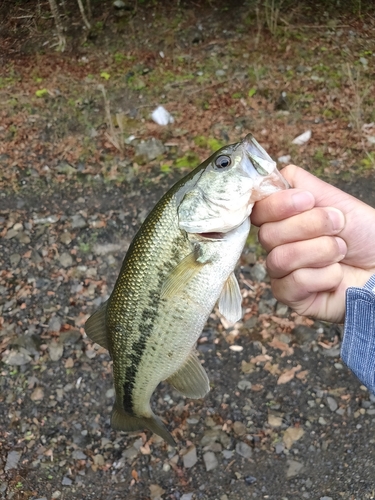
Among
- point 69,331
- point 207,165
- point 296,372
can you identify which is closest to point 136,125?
point 69,331

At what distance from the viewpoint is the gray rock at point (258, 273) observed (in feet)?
14.7

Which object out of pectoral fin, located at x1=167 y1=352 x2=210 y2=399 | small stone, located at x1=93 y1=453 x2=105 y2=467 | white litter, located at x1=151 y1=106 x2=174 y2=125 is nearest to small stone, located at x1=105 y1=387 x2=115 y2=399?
small stone, located at x1=93 y1=453 x2=105 y2=467

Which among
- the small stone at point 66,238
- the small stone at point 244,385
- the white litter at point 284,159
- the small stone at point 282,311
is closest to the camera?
the small stone at point 244,385

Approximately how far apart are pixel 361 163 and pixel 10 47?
5.06 meters

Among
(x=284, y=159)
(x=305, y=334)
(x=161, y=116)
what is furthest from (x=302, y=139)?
(x=305, y=334)

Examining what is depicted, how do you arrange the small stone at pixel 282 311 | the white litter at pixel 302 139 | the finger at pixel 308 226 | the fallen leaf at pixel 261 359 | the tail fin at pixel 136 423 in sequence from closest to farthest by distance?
the finger at pixel 308 226
the tail fin at pixel 136 423
the fallen leaf at pixel 261 359
the small stone at pixel 282 311
the white litter at pixel 302 139

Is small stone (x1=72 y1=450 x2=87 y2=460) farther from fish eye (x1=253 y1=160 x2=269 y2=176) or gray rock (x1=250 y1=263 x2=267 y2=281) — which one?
fish eye (x1=253 y1=160 x2=269 y2=176)

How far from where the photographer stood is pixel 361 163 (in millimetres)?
5129

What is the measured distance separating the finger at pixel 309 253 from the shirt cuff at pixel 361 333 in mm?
190

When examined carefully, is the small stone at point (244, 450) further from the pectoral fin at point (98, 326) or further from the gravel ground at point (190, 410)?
the pectoral fin at point (98, 326)

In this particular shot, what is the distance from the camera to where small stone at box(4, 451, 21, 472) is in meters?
3.55

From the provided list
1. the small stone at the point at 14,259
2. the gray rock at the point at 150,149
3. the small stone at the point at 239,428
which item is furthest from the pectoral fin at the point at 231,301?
the gray rock at the point at 150,149

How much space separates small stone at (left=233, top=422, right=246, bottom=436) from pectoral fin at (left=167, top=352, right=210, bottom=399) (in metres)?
1.32

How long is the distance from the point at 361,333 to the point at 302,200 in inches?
27.1
